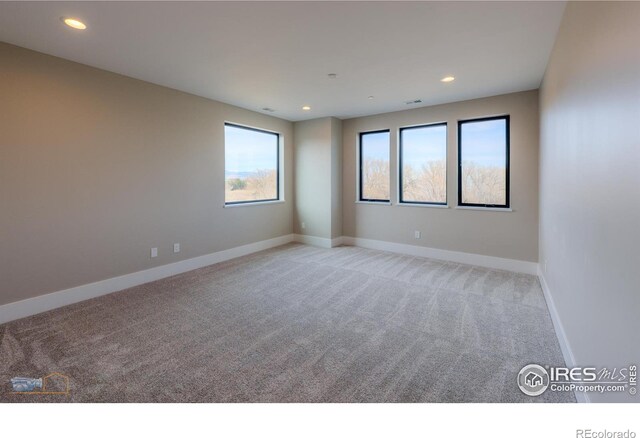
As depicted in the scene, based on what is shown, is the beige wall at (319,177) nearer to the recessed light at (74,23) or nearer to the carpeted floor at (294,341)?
the carpeted floor at (294,341)

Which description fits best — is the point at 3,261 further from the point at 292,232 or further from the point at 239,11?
the point at 292,232

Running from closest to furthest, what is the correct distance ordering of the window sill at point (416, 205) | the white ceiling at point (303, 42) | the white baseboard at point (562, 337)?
the white baseboard at point (562, 337) → the white ceiling at point (303, 42) → the window sill at point (416, 205)

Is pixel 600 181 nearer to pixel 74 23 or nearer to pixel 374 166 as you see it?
pixel 74 23

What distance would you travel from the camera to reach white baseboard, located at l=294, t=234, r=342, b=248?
603cm

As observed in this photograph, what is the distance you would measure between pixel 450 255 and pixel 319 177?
9.10ft

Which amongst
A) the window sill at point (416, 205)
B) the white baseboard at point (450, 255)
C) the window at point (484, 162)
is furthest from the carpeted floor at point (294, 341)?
the window sill at point (416, 205)

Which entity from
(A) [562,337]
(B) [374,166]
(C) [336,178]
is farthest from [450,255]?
(A) [562,337]

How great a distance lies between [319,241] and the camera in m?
6.15

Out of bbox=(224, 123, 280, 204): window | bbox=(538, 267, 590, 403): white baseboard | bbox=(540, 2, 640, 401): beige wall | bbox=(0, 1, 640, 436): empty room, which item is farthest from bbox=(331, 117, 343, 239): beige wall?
bbox=(540, 2, 640, 401): beige wall

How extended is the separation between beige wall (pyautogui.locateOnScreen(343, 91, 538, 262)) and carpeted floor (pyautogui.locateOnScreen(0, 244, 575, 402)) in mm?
736

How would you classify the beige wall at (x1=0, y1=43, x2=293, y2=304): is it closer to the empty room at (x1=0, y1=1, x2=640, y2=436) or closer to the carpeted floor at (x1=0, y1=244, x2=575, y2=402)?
the empty room at (x1=0, y1=1, x2=640, y2=436)

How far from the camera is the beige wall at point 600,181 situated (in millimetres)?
1173

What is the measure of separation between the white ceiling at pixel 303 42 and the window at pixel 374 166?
5.26 feet

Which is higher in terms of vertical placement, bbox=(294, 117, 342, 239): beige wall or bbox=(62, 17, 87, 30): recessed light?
bbox=(62, 17, 87, 30): recessed light
